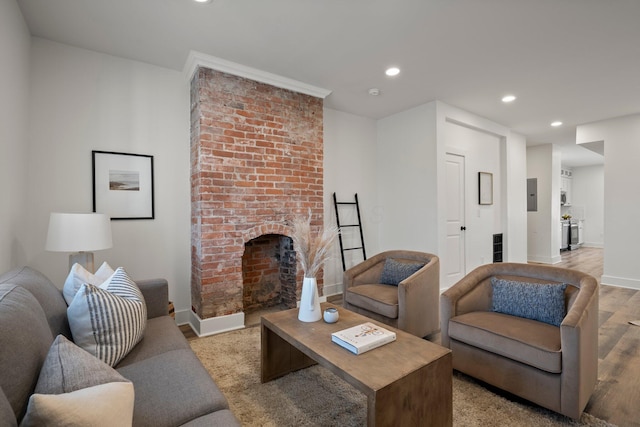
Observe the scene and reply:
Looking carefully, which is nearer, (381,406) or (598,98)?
(381,406)

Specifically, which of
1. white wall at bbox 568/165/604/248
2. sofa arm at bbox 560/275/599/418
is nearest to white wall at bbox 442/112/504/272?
sofa arm at bbox 560/275/599/418

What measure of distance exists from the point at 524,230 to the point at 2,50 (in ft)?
23.7

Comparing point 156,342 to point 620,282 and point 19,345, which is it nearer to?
point 19,345

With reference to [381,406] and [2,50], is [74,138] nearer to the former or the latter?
[2,50]

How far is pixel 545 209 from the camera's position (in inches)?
267

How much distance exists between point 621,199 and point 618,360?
11.9 ft

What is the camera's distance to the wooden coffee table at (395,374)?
1.33 meters

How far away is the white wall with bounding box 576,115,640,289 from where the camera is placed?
4703 mm

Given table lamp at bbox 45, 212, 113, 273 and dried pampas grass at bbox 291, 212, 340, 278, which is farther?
table lamp at bbox 45, 212, 113, 273

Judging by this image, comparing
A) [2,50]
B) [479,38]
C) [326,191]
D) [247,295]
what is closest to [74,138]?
[2,50]

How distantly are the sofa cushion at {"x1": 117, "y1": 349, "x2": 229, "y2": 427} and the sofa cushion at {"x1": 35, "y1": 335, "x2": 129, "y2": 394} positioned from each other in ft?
0.87

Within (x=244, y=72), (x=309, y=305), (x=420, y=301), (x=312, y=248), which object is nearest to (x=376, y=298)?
(x=420, y=301)

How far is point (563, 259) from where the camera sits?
7211mm

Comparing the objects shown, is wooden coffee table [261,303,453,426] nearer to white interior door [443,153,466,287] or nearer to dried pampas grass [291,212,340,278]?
dried pampas grass [291,212,340,278]
